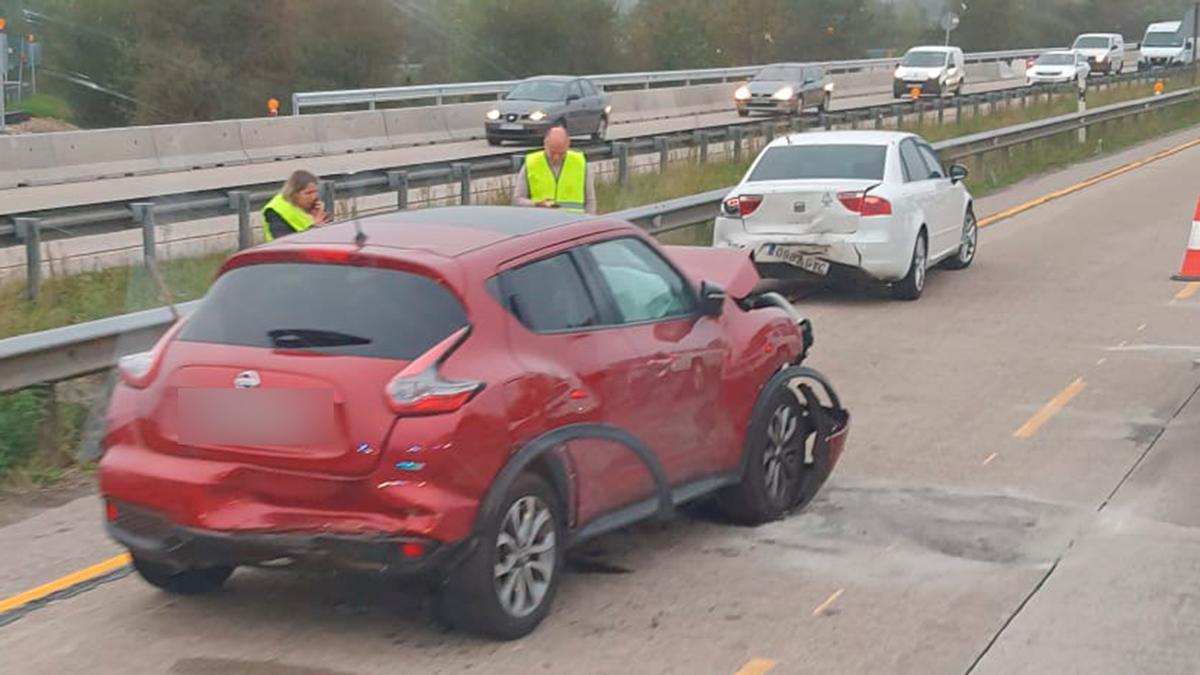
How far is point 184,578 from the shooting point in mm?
7020

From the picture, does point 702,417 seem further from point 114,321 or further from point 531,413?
point 114,321

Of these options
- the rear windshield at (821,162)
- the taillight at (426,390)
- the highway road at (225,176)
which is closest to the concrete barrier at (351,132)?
the highway road at (225,176)

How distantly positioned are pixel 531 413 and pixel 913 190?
10322 mm

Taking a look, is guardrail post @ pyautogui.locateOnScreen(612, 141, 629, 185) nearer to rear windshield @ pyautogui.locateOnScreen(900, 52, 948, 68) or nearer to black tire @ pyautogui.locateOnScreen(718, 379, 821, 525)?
black tire @ pyautogui.locateOnScreen(718, 379, 821, 525)

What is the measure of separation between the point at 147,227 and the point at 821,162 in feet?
19.6

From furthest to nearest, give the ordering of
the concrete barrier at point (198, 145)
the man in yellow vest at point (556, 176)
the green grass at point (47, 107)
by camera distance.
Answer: the green grass at point (47, 107) → the concrete barrier at point (198, 145) → the man in yellow vest at point (556, 176)

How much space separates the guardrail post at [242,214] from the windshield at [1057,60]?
168 feet

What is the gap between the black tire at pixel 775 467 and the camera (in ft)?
26.5

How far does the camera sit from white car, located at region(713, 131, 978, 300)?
50.5 ft

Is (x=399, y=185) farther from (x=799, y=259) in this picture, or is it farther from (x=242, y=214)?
(x=799, y=259)

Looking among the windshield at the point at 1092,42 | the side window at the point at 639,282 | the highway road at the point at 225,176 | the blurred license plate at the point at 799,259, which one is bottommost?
the blurred license plate at the point at 799,259

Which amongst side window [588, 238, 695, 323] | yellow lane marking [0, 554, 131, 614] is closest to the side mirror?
side window [588, 238, 695, 323]

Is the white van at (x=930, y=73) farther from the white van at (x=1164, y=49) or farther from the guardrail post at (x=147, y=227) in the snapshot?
the guardrail post at (x=147, y=227)

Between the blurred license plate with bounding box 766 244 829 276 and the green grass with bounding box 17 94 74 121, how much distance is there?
33.7m
